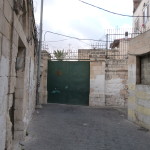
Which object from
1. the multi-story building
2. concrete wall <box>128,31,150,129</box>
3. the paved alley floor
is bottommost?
the paved alley floor

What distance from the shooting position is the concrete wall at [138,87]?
8.00m

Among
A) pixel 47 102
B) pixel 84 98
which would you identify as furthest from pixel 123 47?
pixel 47 102

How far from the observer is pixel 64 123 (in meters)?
8.56

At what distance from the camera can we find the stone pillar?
13570 millimetres

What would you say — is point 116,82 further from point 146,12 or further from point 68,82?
point 146,12

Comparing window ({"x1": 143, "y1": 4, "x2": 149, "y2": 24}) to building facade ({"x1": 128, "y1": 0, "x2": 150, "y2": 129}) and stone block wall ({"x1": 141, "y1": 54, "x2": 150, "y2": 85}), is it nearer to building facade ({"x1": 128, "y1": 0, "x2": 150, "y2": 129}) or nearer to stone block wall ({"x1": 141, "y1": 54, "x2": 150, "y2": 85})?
building facade ({"x1": 128, "y1": 0, "x2": 150, "y2": 129})

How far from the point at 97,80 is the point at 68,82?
6.02ft

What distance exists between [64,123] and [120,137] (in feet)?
8.18

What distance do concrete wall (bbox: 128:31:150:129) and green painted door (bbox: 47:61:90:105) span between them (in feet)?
16.0

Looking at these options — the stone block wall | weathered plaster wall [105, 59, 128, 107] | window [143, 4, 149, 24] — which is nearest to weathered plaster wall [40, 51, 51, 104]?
weathered plaster wall [105, 59, 128, 107]

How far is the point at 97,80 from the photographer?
13719mm

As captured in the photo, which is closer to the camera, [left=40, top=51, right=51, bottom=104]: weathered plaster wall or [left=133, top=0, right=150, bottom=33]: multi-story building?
[left=40, top=51, right=51, bottom=104]: weathered plaster wall

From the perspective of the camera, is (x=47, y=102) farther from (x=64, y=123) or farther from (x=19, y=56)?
(x=19, y=56)

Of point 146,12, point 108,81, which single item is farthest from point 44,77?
point 146,12
